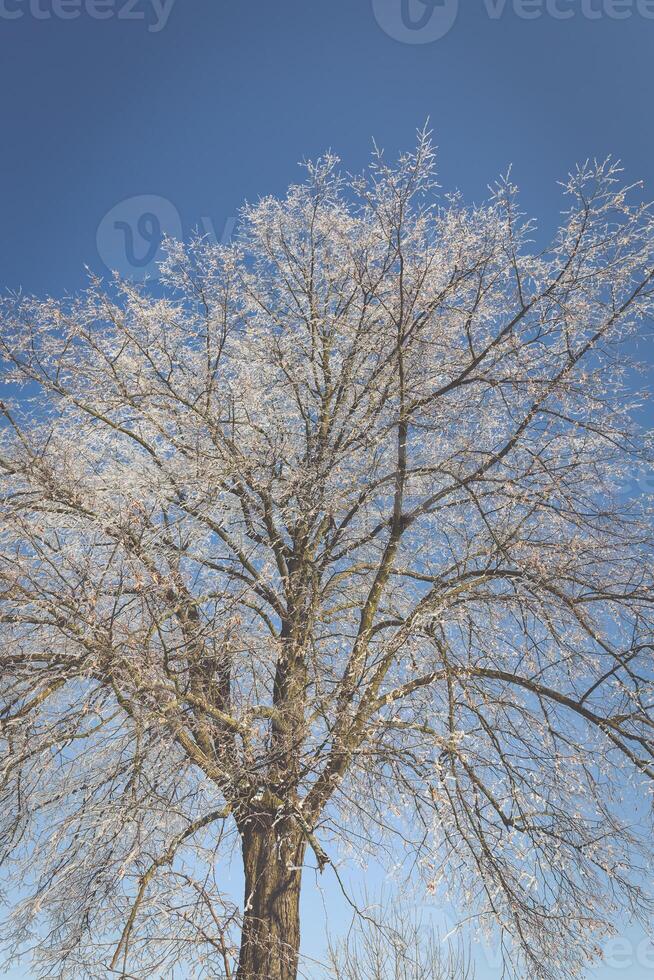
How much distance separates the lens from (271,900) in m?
5.83

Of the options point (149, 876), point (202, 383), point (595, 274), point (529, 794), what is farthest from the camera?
point (202, 383)

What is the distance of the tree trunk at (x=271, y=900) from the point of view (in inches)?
217

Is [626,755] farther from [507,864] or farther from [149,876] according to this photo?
[149,876]

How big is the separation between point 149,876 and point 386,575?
2.99 m

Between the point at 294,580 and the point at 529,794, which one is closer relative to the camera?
the point at 529,794

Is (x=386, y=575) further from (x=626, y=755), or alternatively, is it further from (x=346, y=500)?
(x=626, y=755)

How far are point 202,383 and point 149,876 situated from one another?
446 centimetres

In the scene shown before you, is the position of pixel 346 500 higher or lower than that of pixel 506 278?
lower

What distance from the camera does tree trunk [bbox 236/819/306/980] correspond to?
5.52 metres

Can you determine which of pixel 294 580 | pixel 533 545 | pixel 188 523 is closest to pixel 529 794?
pixel 533 545

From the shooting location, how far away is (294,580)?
6.73 m

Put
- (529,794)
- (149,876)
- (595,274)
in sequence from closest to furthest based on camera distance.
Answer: (149,876), (529,794), (595,274)

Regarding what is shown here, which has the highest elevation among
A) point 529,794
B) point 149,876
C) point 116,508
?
point 116,508

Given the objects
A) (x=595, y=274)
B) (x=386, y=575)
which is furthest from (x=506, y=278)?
(x=386, y=575)
